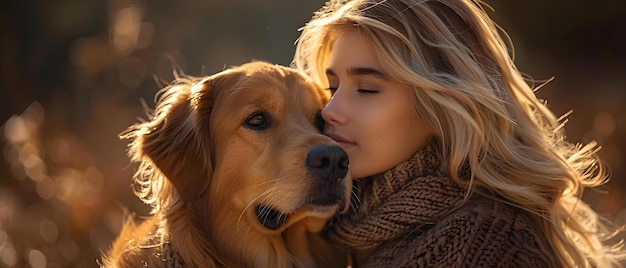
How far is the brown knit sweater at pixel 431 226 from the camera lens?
300 centimetres

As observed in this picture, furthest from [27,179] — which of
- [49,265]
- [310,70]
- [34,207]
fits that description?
[310,70]

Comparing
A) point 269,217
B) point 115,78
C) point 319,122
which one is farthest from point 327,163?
point 115,78

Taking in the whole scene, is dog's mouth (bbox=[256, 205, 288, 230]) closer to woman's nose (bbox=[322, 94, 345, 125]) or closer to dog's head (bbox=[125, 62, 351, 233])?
dog's head (bbox=[125, 62, 351, 233])

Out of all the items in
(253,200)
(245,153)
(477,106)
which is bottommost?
(253,200)

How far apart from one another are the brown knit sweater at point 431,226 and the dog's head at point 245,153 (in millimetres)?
176

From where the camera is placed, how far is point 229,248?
352 cm

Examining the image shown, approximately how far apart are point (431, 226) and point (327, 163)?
18.8 inches

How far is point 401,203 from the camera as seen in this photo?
3250 millimetres

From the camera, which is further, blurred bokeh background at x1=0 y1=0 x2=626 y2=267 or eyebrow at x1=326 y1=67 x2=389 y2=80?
blurred bokeh background at x1=0 y1=0 x2=626 y2=267

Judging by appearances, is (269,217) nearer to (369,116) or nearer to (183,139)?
(183,139)

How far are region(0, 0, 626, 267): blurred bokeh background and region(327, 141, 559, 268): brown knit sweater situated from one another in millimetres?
2704

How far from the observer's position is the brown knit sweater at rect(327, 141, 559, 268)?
3.00 m

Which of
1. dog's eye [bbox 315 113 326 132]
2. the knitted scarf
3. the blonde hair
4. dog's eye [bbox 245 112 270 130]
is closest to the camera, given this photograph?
the knitted scarf

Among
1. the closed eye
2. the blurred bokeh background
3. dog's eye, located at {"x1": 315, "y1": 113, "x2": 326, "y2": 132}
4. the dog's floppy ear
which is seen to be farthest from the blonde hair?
the blurred bokeh background
